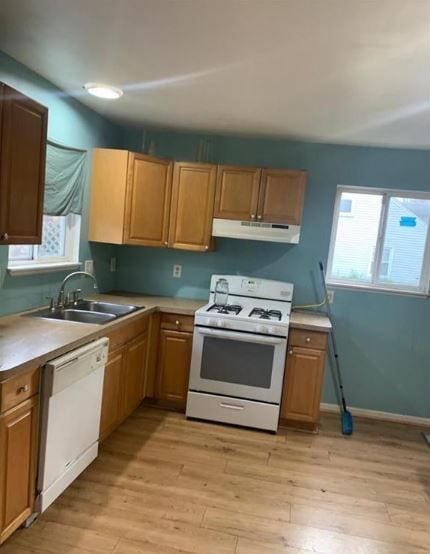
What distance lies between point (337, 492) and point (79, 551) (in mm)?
1533

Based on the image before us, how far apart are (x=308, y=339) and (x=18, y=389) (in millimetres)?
2161

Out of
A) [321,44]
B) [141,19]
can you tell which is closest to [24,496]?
[141,19]

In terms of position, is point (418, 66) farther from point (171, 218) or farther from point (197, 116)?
point (171, 218)

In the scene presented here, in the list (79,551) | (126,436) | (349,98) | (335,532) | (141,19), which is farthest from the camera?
(126,436)

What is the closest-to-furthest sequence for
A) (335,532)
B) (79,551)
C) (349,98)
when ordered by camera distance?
(79,551) < (335,532) < (349,98)

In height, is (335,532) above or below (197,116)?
below

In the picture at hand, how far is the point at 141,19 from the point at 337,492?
9.12 ft

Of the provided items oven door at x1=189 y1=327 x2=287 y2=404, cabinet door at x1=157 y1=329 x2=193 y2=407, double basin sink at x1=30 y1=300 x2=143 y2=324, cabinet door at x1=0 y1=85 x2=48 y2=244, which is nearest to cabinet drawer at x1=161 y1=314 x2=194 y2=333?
cabinet door at x1=157 y1=329 x2=193 y2=407

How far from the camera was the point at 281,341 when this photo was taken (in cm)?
314

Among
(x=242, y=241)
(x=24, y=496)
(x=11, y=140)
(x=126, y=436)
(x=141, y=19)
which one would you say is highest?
(x=141, y=19)

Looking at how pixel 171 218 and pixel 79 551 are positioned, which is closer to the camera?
pixel 79 551

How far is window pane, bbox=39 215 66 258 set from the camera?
2.99 meters

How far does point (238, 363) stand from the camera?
10.5 feet

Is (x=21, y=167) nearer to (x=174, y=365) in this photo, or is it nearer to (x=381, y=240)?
(x=174, y=365)
